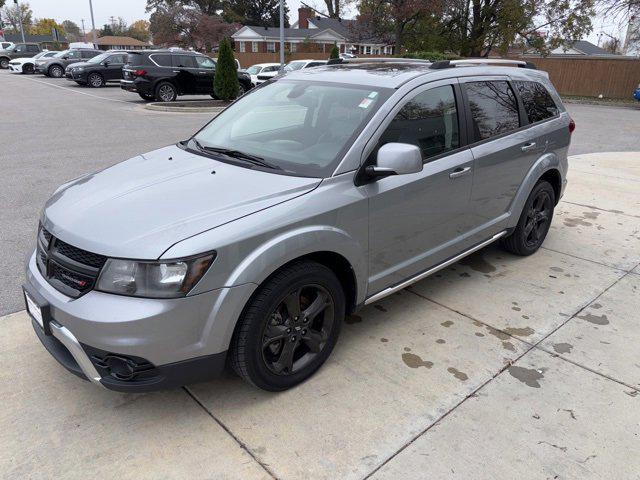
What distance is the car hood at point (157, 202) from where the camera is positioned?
7.88ft

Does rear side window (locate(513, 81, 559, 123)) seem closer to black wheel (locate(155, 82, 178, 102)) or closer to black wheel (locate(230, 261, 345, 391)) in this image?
black wheel (locate(230, 261, 345, 391))

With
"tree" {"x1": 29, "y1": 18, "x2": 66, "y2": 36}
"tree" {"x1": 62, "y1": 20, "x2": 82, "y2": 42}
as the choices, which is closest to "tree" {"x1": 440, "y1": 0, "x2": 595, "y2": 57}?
"tree" {"x1": 29, "y1": 18, "x2": 66, "y2": 36}

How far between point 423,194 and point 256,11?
245ft

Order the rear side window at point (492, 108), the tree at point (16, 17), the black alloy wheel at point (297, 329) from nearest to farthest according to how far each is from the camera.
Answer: the black alloy wheel at point (297, 329) → the rear side window at point (492, 108) → the tree at point (16, 17)

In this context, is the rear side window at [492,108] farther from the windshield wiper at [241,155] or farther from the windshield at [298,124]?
the windshield wiper at [241,155]

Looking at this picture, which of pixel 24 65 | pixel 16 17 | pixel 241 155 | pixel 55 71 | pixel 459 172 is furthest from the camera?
pixel 16 17

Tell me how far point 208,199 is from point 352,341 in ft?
4.71

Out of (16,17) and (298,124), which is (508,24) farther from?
(16,17)

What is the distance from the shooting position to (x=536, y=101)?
4.64 metres

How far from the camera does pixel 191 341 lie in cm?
240

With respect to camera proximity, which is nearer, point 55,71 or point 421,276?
point 421,276

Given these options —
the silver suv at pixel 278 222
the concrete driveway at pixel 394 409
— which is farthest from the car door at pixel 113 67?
the concrete driveway at pixel 394 409

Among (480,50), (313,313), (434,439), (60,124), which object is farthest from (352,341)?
(480,50)

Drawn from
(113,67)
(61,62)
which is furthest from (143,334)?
(61,62)
